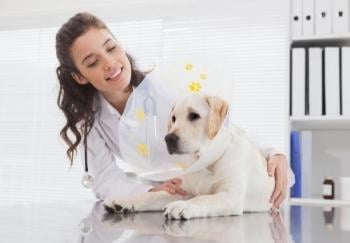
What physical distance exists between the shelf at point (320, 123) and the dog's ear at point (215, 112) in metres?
1.27

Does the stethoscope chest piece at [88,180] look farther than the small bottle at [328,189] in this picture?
No

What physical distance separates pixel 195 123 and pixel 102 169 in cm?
60

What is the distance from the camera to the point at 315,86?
6.05 feet

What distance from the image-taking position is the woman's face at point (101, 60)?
99cm

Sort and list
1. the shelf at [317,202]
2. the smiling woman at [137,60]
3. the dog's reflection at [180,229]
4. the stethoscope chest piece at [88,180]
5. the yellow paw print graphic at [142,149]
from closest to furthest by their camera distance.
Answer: the dog's reflection at [180,229] < the yellow paw print graphic at [142,149] < the stethoscope chest piece at [88,180] < the shelf at [317,202] < the smiling woman at [137,60]

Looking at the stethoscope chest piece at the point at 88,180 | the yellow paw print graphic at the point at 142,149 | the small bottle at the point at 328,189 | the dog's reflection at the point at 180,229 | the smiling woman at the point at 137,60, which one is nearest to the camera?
the dog's reflection at the point at 180,229

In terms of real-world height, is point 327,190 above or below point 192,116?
below

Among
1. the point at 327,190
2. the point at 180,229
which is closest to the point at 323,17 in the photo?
the point at 327,190

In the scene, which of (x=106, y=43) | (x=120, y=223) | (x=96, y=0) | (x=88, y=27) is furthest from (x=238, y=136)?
(x=96, y=0)

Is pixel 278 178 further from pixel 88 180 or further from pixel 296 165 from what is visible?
pixel 296 165

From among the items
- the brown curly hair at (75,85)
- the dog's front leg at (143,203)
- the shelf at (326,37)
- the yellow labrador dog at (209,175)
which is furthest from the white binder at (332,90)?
the dog's front leg at (143,203)

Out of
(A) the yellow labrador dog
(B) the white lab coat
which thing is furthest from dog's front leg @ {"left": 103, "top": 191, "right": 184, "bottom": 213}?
(B) the white lab coat

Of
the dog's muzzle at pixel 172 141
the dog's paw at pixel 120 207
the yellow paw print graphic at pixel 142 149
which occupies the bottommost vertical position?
the dog's paw at pixel 120 207

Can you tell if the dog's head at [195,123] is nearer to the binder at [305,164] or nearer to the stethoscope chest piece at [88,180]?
the stethoscope chest piece at [88,180]
